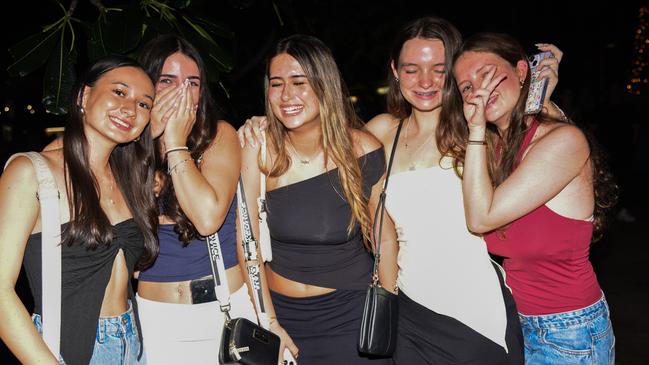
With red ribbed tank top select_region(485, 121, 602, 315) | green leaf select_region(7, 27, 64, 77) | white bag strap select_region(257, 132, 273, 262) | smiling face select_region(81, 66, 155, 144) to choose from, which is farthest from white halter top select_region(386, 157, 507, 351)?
green leaf select_region(7, 27, 64, 77)

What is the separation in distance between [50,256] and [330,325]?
4.79 feet

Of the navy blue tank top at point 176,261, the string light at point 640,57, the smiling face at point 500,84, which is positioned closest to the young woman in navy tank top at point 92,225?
the navy blue tank top at point 176,261

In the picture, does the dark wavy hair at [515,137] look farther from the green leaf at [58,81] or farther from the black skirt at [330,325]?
the green leaf at [58,81]

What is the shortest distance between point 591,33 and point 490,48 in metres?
16.4

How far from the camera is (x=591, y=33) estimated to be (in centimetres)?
1714

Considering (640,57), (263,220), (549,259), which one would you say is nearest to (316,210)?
(263,220)

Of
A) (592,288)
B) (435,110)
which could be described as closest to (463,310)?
(592,288)

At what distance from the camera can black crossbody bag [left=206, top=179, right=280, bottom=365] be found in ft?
8.73

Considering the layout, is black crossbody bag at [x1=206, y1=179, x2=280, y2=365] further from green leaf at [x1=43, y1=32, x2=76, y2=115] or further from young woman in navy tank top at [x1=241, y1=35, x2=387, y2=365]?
green leaf at [x1=43, y1=32, x2=76, y2=115]

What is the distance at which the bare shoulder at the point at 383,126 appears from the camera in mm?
3357

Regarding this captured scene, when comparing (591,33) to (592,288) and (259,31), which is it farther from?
(592,288)

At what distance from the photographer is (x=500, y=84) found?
275cm

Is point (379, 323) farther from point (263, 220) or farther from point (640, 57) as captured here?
point (640, 57)

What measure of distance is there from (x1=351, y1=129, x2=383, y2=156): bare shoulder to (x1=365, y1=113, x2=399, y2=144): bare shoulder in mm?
97
